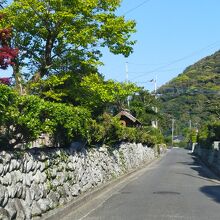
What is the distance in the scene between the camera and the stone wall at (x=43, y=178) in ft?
31.0

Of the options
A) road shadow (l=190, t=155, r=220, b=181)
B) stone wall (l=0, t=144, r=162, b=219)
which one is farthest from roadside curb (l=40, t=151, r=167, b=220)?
road shadow (l=190, t=155, r=220, b=181)

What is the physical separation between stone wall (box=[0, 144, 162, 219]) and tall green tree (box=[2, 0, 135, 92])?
3.80 metres

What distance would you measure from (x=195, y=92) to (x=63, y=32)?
70.0 metres

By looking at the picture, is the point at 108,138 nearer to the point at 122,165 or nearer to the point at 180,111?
the point at 122,165

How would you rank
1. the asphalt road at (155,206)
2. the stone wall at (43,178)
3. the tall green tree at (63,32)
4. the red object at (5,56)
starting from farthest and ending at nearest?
the tall green tree at (63,32) → the asphalt road at (155,206) → the red object at (5,56) → the stone wall at (43,178)

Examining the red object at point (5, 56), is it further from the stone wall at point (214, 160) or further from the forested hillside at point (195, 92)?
the forested hillside at point (195, 92)

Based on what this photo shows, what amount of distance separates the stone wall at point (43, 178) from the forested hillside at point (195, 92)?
66095mm

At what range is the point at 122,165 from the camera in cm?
2706

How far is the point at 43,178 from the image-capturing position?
→ 38.4ft

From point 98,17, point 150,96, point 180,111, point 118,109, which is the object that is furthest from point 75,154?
point 180,111

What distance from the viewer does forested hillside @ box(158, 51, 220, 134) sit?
91044 millimetres

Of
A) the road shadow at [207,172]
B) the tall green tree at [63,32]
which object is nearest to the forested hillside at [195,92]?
the road shadow at [207,172]

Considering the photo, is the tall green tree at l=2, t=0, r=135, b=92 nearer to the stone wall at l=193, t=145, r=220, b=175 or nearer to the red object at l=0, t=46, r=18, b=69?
the red object at l=0, t=46, r=18, b=69

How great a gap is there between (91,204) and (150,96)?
65119mm
